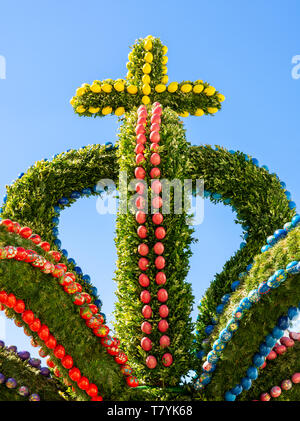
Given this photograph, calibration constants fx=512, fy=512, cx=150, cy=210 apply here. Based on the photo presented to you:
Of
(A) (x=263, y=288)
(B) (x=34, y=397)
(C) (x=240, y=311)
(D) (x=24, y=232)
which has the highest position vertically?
(D) (x=24, y=232)

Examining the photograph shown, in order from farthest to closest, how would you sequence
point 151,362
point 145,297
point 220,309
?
point 220,309 < point 145,297 < point 151,362

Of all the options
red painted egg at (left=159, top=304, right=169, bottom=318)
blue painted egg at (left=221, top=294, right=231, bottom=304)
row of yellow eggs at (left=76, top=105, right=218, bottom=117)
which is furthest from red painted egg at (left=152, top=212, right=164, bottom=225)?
row of yellow eggs at (left=76, top=105, right=218, bottom=117)

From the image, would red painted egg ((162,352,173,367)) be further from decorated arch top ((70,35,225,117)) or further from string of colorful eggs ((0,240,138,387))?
decorated arch top ((70,35,225,117))

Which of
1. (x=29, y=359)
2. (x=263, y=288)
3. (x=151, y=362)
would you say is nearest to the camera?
(x=263, y=288)

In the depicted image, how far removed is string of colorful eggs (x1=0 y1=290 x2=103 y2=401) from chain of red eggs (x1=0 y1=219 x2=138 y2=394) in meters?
0.31

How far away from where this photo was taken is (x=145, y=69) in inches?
244

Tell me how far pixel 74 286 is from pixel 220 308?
1.70 meters

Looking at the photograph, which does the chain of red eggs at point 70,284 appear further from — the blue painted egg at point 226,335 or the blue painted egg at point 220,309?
the blue painted egg at point 220,309

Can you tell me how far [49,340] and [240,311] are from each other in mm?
1657

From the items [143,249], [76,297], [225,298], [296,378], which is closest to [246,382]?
[296,378]

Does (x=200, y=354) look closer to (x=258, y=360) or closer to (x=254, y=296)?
(x=258, y=360)

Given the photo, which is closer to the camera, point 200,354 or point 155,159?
point 200,354

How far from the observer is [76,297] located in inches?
174
